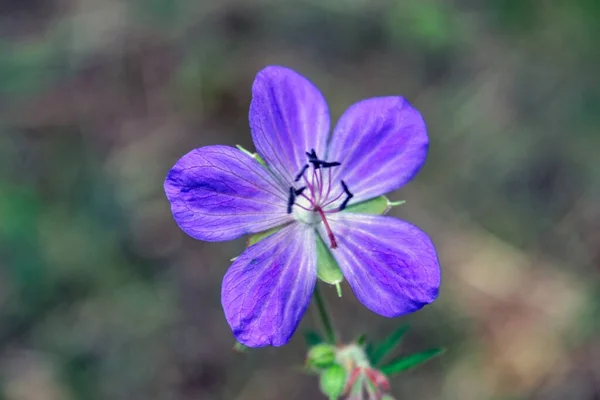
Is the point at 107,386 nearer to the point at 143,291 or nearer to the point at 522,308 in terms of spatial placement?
the point at 143,291

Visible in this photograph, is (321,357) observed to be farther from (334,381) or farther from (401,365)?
(401,365)

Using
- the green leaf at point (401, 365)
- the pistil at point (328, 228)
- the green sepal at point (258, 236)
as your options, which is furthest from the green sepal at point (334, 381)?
the green sepal at point (258, 236)

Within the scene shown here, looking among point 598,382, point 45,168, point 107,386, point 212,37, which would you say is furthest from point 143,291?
point 598,382

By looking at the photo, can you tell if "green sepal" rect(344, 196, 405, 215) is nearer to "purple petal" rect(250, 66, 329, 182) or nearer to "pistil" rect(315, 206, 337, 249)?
"pistil" rect(315, 206, 337, 249)

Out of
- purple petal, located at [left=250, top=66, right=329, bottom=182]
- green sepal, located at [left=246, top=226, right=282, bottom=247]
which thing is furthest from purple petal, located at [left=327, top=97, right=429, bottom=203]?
green sepal, located at [left=246, top=226, right=282, bottom=247]

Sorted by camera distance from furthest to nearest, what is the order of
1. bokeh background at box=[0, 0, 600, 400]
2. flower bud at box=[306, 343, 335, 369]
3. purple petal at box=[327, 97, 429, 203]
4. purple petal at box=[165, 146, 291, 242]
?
bokeh background at box=[0, 0, 600, 400]
flower bud at box=[306, 343, 335, 369]
purple petal at box=[327, 97, 429, 203]
purple petal at box=[165, 146, 291, 242]

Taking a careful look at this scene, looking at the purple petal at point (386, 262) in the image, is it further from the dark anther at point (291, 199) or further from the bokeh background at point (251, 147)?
the bokeh background at point (251, 147)
